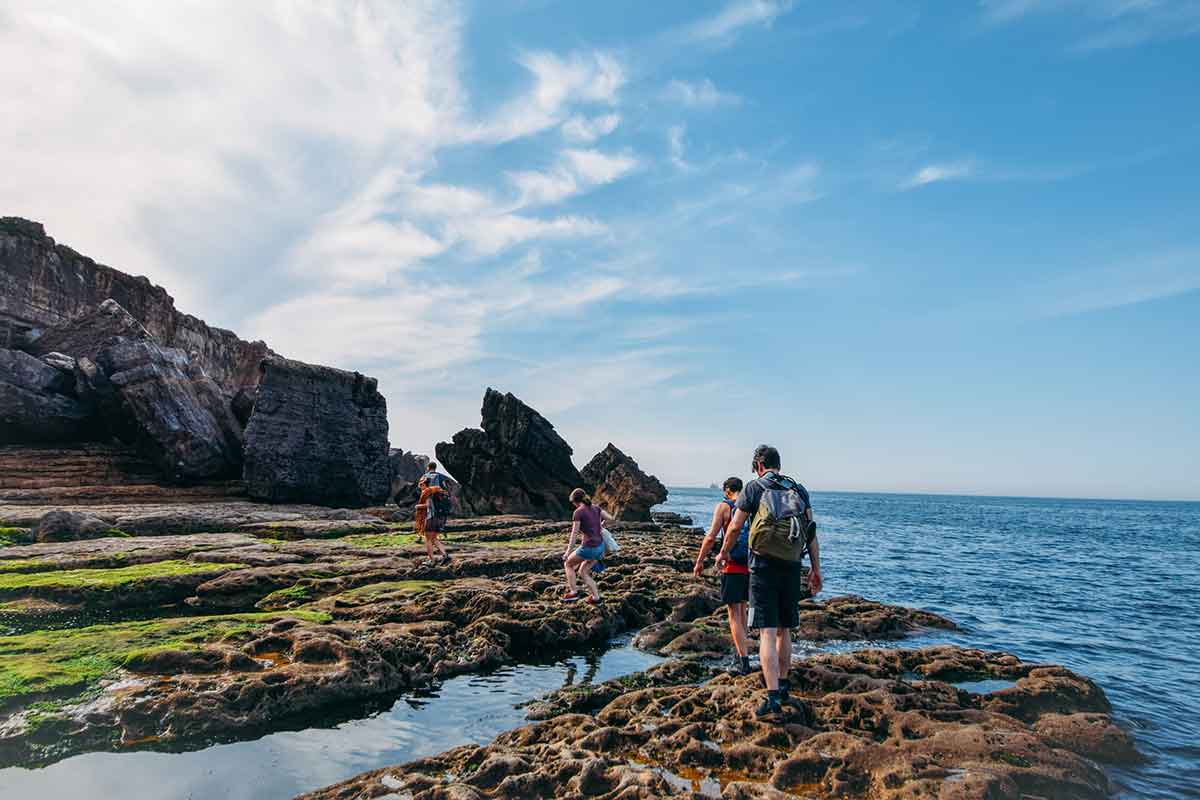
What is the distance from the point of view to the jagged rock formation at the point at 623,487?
52688 millimetres

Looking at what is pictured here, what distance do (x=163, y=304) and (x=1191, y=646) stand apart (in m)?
81.6

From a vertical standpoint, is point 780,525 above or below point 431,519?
above

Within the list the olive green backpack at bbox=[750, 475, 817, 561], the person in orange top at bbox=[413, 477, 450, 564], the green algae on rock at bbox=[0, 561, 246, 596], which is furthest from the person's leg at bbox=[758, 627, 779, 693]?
the green algae on rock at bbox=[0, 561, 246, 596]

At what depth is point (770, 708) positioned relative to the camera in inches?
316

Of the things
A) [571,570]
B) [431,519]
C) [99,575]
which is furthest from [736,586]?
[99,575]

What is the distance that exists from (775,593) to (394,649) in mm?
7031

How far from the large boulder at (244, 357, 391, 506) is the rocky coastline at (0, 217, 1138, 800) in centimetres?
37

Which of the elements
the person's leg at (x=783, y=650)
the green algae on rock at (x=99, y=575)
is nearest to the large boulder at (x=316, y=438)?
the green algae on rock at (x=99, y=575)

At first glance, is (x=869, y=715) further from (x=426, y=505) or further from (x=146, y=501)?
(x=146, y=501)

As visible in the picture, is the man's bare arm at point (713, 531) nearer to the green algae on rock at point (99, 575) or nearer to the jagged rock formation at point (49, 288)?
the green algae on rock at point (99, 575)

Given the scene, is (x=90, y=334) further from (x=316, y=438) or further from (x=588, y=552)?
(x=588, y=552)

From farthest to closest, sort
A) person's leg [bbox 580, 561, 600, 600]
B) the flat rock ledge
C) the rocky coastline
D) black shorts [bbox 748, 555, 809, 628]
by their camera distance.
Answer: person's leg [bbox 580, 561, 600, 600]
black shorts [bbox 748, 555, 809, 628]
the rocky coastline
the flat rock ledge

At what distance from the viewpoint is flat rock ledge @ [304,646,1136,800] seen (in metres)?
6.52

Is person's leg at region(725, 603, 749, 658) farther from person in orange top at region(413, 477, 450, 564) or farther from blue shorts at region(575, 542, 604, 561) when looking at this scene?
person in orange top at region(413, 477, 450, 564)
